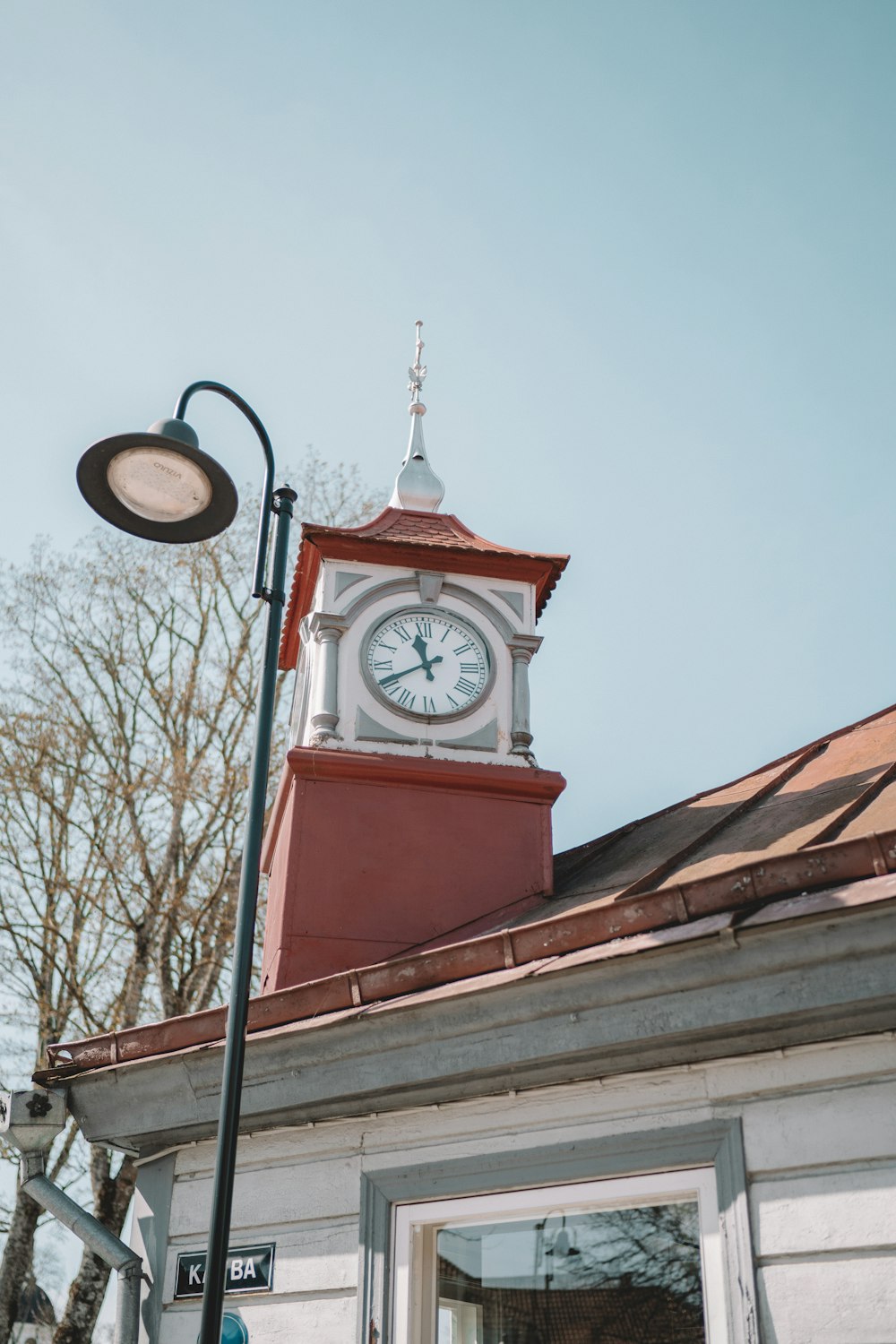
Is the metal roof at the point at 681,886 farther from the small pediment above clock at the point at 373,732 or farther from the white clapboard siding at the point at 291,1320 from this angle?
the small pediment above clock at the point at 373,732

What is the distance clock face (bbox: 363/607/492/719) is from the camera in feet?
25.3

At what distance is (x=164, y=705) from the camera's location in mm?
16219

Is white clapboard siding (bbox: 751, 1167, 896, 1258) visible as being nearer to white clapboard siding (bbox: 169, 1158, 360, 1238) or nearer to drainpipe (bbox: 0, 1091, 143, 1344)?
white clapboard siding (bbox: 169, 1158, 360, 1238)

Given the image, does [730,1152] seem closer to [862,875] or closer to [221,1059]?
[862,875]

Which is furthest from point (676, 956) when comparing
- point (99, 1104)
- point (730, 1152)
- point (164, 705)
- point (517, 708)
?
point (164, 705)

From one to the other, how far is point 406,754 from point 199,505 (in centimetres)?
253

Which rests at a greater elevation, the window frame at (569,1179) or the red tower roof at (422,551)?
the red tower roof at (422,551)

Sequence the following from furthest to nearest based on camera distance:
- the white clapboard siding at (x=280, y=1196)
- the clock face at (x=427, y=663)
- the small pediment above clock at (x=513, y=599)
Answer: the small pediment above clock at (x=513, y=599)
the clock face at (x=427, y=663)
the white clapboard siding at (x=280, y=1196)

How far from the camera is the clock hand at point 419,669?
7.78 metres

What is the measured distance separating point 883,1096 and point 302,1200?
2.40 m

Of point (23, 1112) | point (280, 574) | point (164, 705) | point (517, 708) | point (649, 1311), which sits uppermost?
point (164, 705)

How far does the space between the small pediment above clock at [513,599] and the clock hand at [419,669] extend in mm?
625

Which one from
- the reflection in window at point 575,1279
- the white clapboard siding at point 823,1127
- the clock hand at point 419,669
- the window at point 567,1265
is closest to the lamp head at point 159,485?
the clock hand at point 419,669

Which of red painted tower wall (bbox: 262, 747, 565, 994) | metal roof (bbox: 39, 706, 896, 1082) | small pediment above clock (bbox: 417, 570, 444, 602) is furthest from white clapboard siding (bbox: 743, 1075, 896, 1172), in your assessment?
small pediment above clock (bbox: 417, 570, 444, 602)
